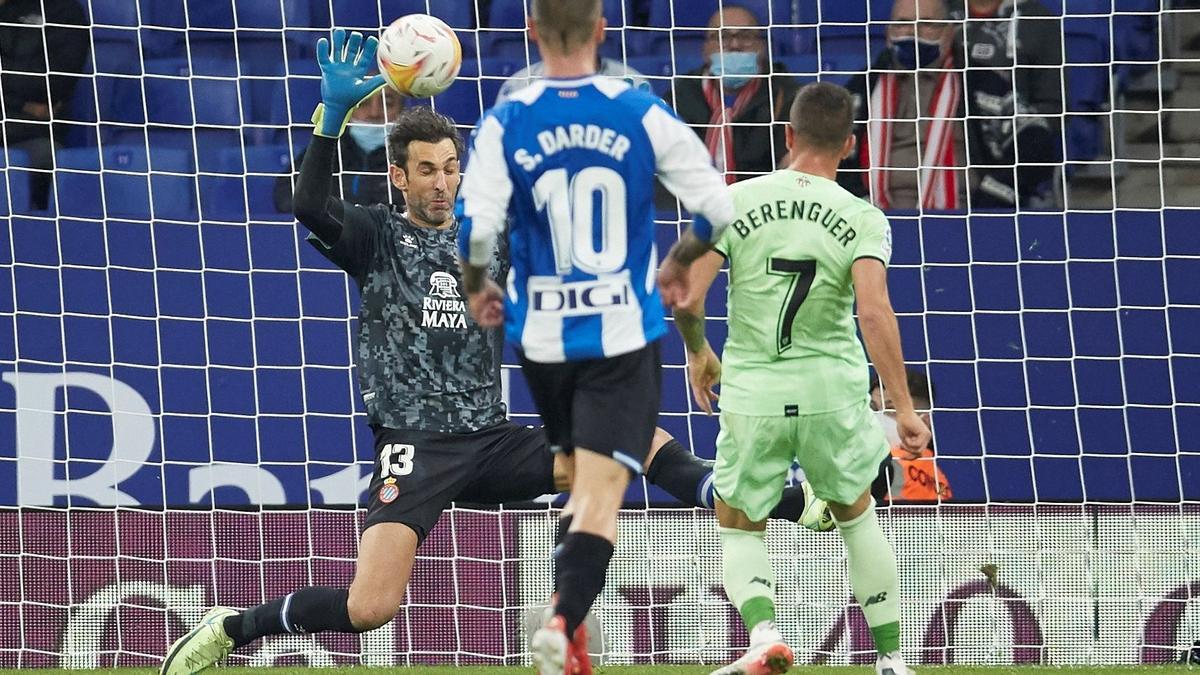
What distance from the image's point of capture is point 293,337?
766 cm

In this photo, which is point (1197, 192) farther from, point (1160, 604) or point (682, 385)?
point (682, 385)

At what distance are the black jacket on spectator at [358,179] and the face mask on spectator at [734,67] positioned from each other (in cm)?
152

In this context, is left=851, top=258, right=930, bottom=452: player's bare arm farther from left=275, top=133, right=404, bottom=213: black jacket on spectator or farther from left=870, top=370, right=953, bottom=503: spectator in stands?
left=275, top=133, right=404, bottom=213: black jacket on spectator

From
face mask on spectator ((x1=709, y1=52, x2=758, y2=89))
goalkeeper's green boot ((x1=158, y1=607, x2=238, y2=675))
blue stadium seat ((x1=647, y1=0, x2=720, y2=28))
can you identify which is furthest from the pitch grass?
blue stadium seat ((x1=647, y1=0, x2=720, y2=28))

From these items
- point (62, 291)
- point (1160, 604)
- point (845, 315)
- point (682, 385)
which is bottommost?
point (1160, 604)

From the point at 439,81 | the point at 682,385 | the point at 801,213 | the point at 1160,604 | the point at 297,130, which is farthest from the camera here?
the point at 297,130

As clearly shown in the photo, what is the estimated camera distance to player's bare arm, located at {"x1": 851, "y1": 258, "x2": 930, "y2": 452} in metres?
4.79

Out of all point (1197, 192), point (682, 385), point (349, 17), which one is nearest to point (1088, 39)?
point (1197, 192)

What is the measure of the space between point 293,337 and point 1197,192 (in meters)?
4.08

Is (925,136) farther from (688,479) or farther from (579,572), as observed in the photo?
(579,572)

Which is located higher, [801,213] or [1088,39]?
[1088,39]

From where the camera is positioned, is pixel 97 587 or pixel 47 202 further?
pixel 47 202

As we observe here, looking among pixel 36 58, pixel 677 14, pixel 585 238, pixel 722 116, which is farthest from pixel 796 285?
pixel 36 58

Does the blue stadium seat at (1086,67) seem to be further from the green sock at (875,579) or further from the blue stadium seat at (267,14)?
the green sock at (875,579)
